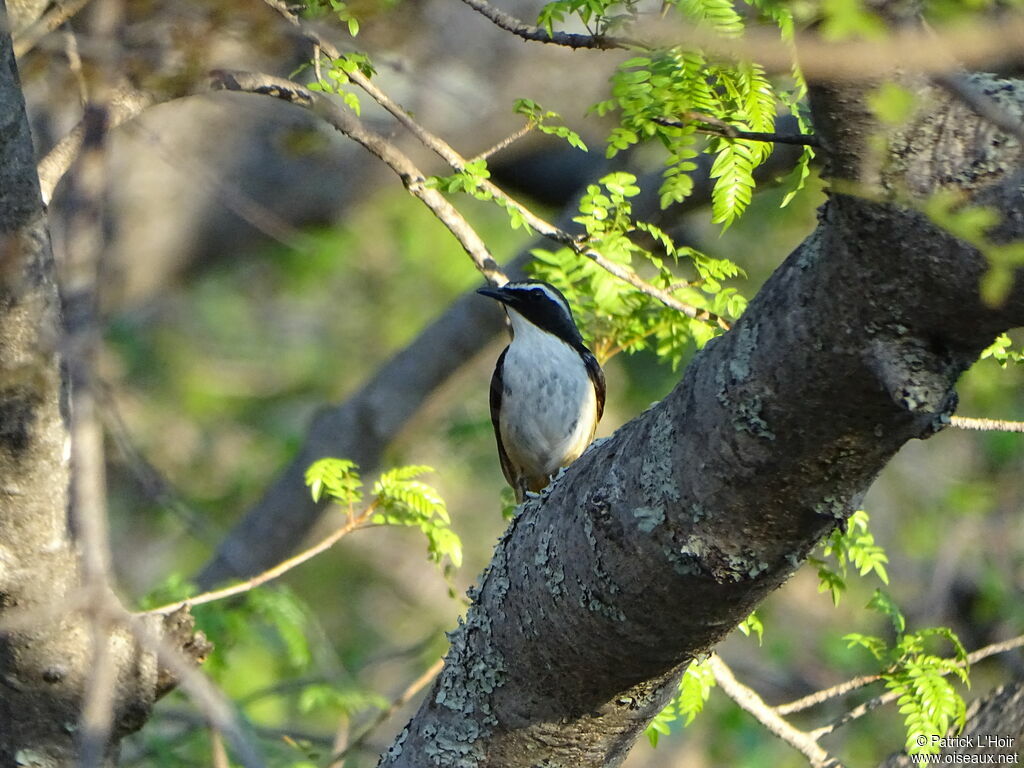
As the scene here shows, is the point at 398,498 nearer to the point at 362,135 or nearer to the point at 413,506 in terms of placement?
the point at 413,506

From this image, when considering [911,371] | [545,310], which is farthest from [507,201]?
[545,310]

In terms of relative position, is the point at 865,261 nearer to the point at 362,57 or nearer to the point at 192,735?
the point at 362,57

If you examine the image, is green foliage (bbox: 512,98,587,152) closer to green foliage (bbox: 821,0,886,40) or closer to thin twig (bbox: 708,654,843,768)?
thin twig (bbox: 708,654,843,768)

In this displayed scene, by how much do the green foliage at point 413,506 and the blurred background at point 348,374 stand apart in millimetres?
661

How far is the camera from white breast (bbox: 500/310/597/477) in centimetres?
545

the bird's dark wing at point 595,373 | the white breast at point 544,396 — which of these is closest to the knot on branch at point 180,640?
the white breast at point 544,396

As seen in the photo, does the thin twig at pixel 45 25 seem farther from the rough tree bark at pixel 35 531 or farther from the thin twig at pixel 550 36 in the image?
the thin twig at pixel 550 36

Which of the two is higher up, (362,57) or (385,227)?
(385,227)

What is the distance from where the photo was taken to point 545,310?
5.32m

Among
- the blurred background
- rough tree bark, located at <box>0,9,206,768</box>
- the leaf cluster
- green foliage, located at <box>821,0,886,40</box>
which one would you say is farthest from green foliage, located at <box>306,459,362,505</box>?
green foliage, located at <box>821,0,886,40</box>

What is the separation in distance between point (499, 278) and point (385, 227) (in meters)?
7.45

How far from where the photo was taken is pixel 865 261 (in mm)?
1731

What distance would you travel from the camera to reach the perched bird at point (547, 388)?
5.44 meters

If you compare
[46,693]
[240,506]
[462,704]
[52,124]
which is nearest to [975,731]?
[462,704]
